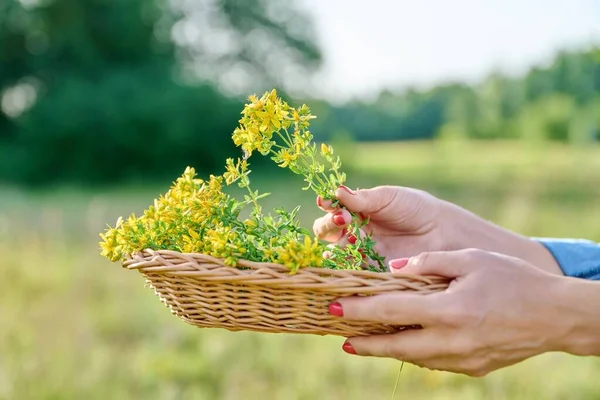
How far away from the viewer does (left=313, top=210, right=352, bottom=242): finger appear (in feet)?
4.79

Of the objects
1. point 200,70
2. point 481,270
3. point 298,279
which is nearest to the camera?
point 298,279

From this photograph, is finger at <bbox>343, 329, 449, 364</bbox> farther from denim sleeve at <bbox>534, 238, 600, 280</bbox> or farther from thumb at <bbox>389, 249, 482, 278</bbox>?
denim sleeve at <bbox>534, 238, 600, 280</bbox>

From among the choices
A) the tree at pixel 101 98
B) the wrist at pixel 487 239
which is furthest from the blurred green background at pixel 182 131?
the wrist at pixel 487 239

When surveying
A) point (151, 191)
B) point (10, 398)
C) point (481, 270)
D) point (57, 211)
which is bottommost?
point (10, 398)

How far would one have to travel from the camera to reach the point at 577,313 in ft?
4.28

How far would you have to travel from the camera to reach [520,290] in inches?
49.0

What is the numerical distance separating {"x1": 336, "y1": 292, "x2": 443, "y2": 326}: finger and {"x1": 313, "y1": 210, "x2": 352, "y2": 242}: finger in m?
0.30

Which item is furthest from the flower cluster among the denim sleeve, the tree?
the tree

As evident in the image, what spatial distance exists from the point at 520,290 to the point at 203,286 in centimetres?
52

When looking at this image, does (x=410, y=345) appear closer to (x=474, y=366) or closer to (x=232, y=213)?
(x=474, y=366)

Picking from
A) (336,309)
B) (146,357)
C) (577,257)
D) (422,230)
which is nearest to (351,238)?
(422,230)

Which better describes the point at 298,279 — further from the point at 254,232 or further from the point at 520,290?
the point at 520,290

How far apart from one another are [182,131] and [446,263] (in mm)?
10713

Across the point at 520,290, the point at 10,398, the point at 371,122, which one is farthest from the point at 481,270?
the point at 371,122
